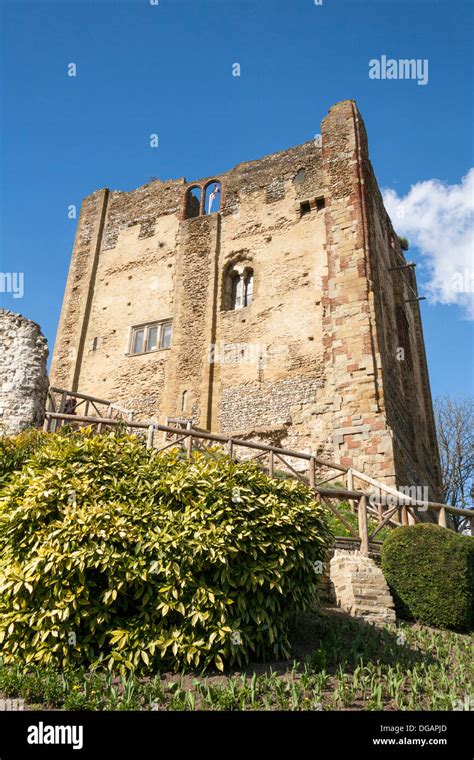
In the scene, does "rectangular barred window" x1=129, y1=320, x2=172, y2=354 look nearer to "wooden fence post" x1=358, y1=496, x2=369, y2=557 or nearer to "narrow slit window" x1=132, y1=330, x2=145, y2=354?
"narrow slit window" x1=132, y1=330, x2=145, y2=354

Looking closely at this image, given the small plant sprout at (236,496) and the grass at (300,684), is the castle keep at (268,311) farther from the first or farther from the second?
the small plant sprout at (236,496)

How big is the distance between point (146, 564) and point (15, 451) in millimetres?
2971

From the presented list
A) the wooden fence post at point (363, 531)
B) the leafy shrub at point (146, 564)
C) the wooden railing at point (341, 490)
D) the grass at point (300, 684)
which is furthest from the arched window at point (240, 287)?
the grass at point (300, 684)

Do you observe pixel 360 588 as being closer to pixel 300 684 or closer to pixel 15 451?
pixel 300 684

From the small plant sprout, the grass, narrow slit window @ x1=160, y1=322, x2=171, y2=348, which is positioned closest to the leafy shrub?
the small plant sprout

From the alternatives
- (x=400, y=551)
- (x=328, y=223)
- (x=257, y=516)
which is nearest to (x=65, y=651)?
(x=257, y=516)

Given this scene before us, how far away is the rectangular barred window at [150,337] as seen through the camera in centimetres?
2116

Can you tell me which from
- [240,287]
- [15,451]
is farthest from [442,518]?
[240,287]

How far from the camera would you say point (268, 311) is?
63.1 ft

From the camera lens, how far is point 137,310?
72.7ft

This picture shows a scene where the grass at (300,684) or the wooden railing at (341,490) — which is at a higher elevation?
the wooden railing at (341,490)

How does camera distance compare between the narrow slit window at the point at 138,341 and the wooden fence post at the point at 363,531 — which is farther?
the narrow slit window at the point at 138,341

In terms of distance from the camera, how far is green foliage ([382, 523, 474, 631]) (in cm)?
823

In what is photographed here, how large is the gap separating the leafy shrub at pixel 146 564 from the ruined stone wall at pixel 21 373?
2.76m
